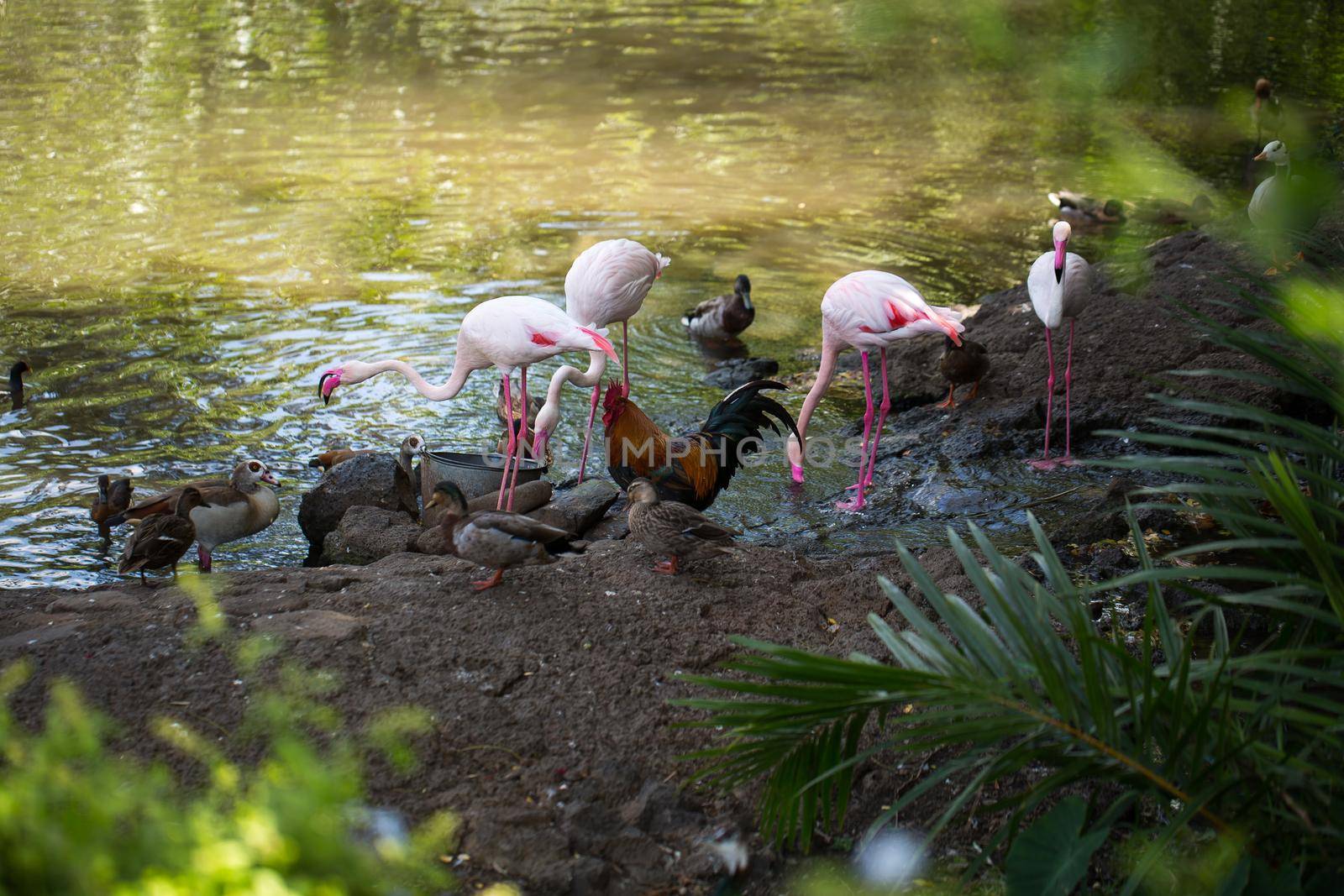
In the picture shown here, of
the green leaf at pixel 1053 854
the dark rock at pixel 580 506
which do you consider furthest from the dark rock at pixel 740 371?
the green leaf at pixel 1053 854

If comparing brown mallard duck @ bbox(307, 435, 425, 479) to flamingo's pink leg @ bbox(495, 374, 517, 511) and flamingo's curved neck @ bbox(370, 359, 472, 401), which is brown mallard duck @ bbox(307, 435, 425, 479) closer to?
flamingo's curved neck @ bbox(370, 359, 472, 401)

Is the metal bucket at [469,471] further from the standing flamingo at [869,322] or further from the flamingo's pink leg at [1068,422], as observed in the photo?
the flamingo's pink leg at [1068,422]

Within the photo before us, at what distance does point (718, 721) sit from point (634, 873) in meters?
0.85

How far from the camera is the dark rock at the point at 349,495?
6418mm

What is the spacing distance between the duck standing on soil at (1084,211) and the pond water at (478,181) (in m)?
0.38

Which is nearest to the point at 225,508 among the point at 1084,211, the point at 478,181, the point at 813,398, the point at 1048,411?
the point at 813,398

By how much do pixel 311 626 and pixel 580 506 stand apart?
2.49 metres

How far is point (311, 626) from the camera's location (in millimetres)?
4125

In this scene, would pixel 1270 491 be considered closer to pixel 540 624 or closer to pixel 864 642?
pixel 864 642

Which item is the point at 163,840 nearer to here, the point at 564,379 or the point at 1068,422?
the point at 564,379

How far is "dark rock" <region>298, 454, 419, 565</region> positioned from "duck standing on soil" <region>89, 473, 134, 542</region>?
891mm

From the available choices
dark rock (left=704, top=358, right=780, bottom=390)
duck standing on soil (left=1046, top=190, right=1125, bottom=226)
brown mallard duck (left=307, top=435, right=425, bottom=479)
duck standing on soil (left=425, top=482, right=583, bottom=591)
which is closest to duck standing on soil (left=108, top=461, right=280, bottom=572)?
brown mallard duck (left=307, top=435, right=425, bottom=479)

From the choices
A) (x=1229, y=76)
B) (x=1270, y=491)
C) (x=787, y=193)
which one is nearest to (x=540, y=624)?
(x=1270, y=491)

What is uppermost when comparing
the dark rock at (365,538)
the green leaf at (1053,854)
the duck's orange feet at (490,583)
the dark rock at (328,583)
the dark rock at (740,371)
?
the green leaf at (1053,854)
